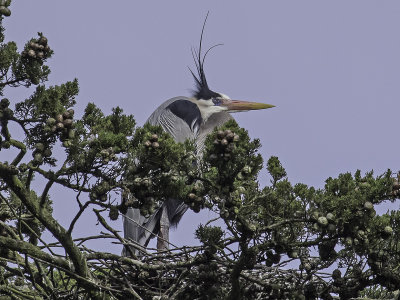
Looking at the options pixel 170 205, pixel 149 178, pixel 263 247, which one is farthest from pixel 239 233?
pixel 170 205

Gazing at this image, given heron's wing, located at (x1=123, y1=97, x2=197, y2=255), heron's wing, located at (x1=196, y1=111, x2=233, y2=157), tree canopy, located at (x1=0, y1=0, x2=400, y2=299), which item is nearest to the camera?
Answer: tree canopy, located at (x1=0, y1=0, x2=400, y2=299)

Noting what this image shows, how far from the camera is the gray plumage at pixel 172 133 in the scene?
→ 650cm

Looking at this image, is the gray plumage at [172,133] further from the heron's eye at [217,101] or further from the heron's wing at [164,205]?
the heron's eye at [217,101]

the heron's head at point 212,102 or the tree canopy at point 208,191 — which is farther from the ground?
the heron's head at point 212,102

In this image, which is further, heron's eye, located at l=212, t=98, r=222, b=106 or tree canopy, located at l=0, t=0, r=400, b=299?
heron's eye, located at l=212, t=98, r=222, b=106

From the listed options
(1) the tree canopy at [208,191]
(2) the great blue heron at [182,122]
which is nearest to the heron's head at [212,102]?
(2) the great blue heron at [182,122]

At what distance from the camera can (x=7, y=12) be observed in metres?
3.52

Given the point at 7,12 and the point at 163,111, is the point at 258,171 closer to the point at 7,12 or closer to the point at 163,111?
the point at 7,12

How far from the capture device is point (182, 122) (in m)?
7.13

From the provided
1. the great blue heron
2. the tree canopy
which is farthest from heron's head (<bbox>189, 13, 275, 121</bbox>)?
the tree canopy

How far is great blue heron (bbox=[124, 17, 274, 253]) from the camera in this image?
256 inches

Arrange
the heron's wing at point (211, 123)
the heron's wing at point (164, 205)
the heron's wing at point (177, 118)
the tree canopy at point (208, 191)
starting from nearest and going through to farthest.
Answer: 1. the tree canopy at point (208, 191)
2. the heron's wing at point (164, 205)
3. the heron's wing at point (177, 118)
4. the heron's wing at point (211, 123)

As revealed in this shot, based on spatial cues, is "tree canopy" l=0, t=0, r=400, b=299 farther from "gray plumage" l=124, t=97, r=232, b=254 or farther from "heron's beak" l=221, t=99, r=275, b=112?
"heron's beak" l=221, t=99, r=275, b=112

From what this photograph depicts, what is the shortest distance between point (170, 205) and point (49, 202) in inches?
83.4
